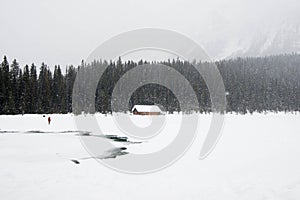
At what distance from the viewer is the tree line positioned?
2825 inches

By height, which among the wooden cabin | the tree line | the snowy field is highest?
the tree line

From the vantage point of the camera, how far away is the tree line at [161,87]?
2825 inches

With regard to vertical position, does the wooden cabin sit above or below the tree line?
below

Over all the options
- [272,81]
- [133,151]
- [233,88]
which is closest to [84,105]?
→ [233,88]

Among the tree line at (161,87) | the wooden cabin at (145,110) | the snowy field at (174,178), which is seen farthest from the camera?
the wooden cabin at (145,110)

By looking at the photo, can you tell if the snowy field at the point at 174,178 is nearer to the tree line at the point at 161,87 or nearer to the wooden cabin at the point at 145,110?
the tree line at the point at 161,87

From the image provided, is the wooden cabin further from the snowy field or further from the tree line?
the snowy field

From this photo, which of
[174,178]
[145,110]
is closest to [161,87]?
[145,110]

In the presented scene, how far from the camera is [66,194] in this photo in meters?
10.9

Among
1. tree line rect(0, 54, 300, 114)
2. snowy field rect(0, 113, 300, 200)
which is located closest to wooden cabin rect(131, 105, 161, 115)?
tree line rect(0, 54, 300, 114)

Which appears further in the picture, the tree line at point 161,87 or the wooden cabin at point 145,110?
the wooden cabin at point 145,110

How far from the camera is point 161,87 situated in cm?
9912

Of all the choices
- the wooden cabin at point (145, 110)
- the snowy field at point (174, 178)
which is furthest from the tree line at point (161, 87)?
the snowy field at point (174, 178)

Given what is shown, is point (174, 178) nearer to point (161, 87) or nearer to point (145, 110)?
point (145, 110)
